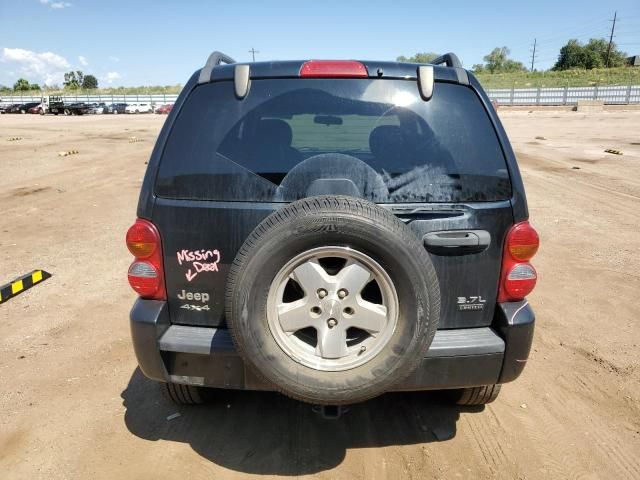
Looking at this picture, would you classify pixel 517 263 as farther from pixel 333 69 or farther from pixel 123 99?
pixel 123 99

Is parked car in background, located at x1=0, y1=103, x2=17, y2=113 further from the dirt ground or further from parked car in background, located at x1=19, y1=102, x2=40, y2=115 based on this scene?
the dirt ground

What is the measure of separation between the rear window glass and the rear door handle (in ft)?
0.55

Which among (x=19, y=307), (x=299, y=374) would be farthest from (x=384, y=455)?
(x=19, y=307)

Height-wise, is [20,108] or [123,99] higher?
[123,99]

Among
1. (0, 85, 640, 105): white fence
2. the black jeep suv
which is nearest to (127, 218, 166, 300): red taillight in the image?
the black jeep suv

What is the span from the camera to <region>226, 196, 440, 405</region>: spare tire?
2051mm

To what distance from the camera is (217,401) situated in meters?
3.13

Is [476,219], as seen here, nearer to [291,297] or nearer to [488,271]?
[488,271]

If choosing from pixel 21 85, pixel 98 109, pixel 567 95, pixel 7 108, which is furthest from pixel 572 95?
pixel 21 85

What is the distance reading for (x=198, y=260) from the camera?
7.87 feet

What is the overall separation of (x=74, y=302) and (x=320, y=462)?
10.8ft

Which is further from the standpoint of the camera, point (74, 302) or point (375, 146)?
point (74, 302)

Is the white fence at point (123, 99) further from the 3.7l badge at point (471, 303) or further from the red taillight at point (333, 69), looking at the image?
the 3.7l badge at point (471, 303)

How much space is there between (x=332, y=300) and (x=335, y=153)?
771 mm
